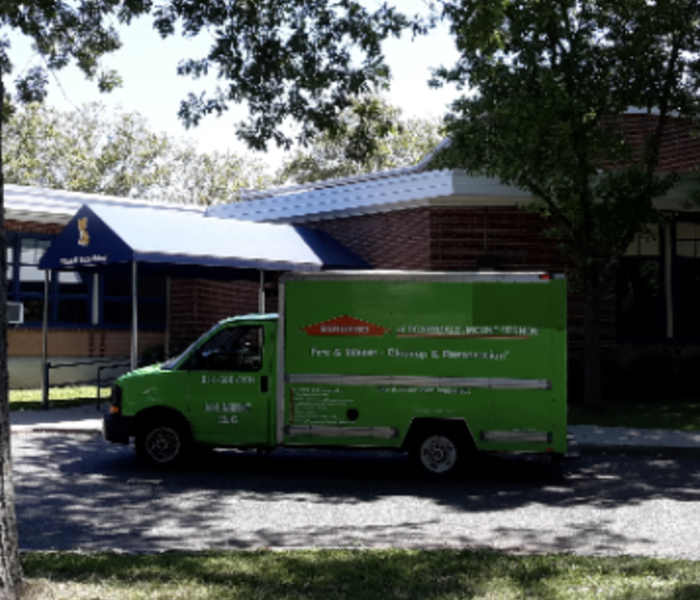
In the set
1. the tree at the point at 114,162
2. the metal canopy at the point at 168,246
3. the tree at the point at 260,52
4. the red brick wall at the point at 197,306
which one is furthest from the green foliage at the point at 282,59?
the tree at the point at 114,162

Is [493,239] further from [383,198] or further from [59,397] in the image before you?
[59,397]

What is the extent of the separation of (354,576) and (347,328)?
505 centimetres

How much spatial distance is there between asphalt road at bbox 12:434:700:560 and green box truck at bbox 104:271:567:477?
564mm

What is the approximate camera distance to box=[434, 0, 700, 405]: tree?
15.8m

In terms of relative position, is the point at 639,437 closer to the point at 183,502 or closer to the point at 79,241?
the point at 183,502

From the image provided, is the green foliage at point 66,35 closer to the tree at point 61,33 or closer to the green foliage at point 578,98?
the tree at point 61,33

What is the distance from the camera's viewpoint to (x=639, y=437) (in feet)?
48.0

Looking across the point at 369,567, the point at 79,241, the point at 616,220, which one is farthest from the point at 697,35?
the point at 369,567

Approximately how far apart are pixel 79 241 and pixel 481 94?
8229 mm

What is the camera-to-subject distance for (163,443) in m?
11.9

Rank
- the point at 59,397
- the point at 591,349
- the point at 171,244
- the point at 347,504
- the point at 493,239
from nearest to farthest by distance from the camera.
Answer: the point at 347,504 → the point at 591,349 → the point at 171,244 → the point at 59,397 → the point at 493,239

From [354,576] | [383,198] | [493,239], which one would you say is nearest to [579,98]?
[493,239]

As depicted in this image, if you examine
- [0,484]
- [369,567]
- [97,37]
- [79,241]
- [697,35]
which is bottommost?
[369,567]

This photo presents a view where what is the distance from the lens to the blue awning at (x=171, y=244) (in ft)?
57.6
